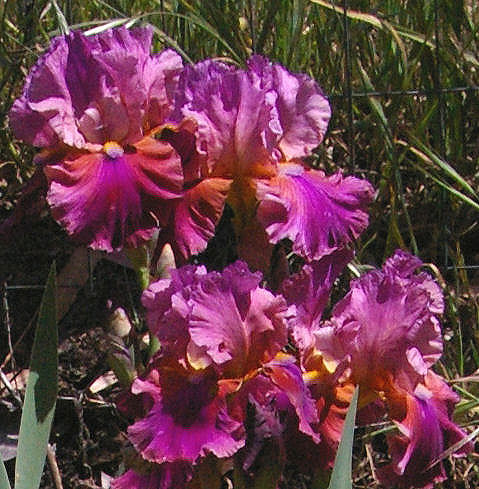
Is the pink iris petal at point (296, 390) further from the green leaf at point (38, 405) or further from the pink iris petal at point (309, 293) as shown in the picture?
the green leaf at point (38, 405)

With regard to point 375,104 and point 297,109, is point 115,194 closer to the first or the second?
point 297,109

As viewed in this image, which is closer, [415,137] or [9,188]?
[415,137]

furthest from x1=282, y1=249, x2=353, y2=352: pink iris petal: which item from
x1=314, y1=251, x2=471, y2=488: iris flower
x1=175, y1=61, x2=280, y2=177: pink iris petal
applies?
x1=175, y1=61, x2=280, y2=177: pink iris petal

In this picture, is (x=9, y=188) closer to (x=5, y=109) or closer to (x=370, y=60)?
(x=5, y=109)

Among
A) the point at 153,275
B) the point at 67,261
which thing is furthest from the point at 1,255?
the point at 153,275

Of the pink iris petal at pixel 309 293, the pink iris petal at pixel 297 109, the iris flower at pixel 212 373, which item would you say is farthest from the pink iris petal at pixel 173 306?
the pink iris petal at pixel 297 109

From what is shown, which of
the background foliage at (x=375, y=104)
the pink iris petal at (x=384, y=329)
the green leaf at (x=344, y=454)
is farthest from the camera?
the background foliage at (x=375, y=104)
